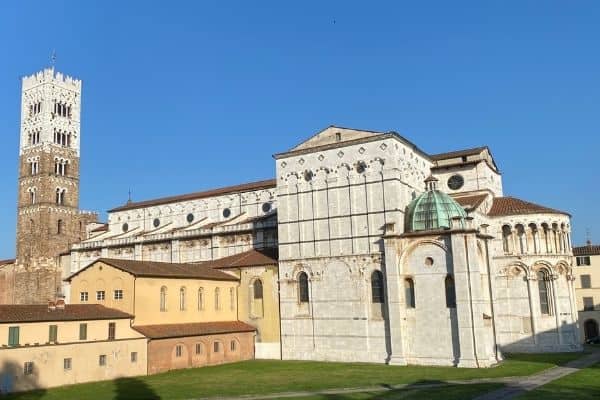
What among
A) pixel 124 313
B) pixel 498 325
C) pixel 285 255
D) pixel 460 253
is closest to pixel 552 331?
pixel 498 325

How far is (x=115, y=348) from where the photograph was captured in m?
33.9

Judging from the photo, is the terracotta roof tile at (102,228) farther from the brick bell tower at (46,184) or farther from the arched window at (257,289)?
the arched window at (257,289)

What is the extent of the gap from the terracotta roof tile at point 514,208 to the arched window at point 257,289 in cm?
1883

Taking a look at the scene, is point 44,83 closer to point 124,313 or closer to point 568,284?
point 124,313

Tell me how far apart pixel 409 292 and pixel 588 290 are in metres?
29.7

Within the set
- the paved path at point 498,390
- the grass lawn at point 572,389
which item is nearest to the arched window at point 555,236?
the paved path at point 498,390

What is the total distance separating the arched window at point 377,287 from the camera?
128 feet

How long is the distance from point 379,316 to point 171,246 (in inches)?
1095

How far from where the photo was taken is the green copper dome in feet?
123

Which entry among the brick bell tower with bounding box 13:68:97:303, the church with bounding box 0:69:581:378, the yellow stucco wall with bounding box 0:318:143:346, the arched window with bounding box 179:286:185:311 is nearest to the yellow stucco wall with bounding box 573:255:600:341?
the church with bounding box 0:69:581:378

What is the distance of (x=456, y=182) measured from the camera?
48562 mm

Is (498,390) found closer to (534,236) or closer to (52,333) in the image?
(534,236)

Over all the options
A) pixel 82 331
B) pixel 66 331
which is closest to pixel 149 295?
pixel 82 331

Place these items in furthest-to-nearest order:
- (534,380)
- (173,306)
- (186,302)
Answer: (186,302) → (173,306) → (534,380)
